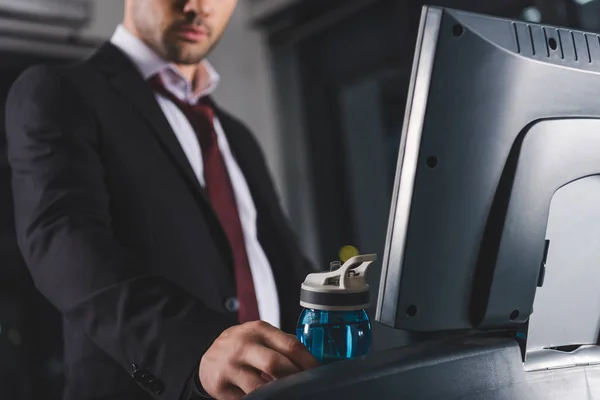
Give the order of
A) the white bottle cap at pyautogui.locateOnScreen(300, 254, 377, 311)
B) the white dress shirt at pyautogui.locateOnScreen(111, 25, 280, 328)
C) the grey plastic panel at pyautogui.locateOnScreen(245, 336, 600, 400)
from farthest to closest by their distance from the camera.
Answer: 1. the white dress shirt at pyautogui.locateOnScreen(111, 25, 280, 328)
2. the white bottle cap at pyautogui.locateOnScreen(300, 254, 377, 311)
3. the grey plastic panel at pyautogui.locateOnScreen(245, 336, 600, 400)

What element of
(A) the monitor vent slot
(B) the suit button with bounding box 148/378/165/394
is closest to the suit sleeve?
(B) the suit button with bounding box 148/378/165/394

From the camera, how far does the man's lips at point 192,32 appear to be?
130cm

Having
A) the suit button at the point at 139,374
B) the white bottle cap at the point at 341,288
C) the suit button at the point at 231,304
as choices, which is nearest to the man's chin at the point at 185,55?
the suit button at the point at 231,304

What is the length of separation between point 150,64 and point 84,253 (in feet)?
1.74

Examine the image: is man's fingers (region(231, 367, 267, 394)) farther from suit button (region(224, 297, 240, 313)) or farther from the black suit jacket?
suit button (region(224, 297, 240, 313))

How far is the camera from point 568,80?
616mm

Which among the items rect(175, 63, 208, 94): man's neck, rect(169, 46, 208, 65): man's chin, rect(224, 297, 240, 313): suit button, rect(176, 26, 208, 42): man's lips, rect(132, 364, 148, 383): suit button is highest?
rect(176, 26, 208, 42): man's lips

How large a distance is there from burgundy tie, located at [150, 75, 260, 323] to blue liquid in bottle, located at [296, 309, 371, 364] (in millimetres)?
587

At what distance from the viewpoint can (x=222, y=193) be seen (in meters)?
1.28

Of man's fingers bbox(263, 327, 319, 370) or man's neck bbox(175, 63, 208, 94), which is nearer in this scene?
man's fingers bbox(263, 327, 319, 370)

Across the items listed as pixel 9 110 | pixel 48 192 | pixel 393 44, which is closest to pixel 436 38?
pixel 48 192

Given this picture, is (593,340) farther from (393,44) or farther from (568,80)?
(393,44)

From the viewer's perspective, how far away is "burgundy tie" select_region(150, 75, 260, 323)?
1217 millimetres

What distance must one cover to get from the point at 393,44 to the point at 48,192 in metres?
2.58
